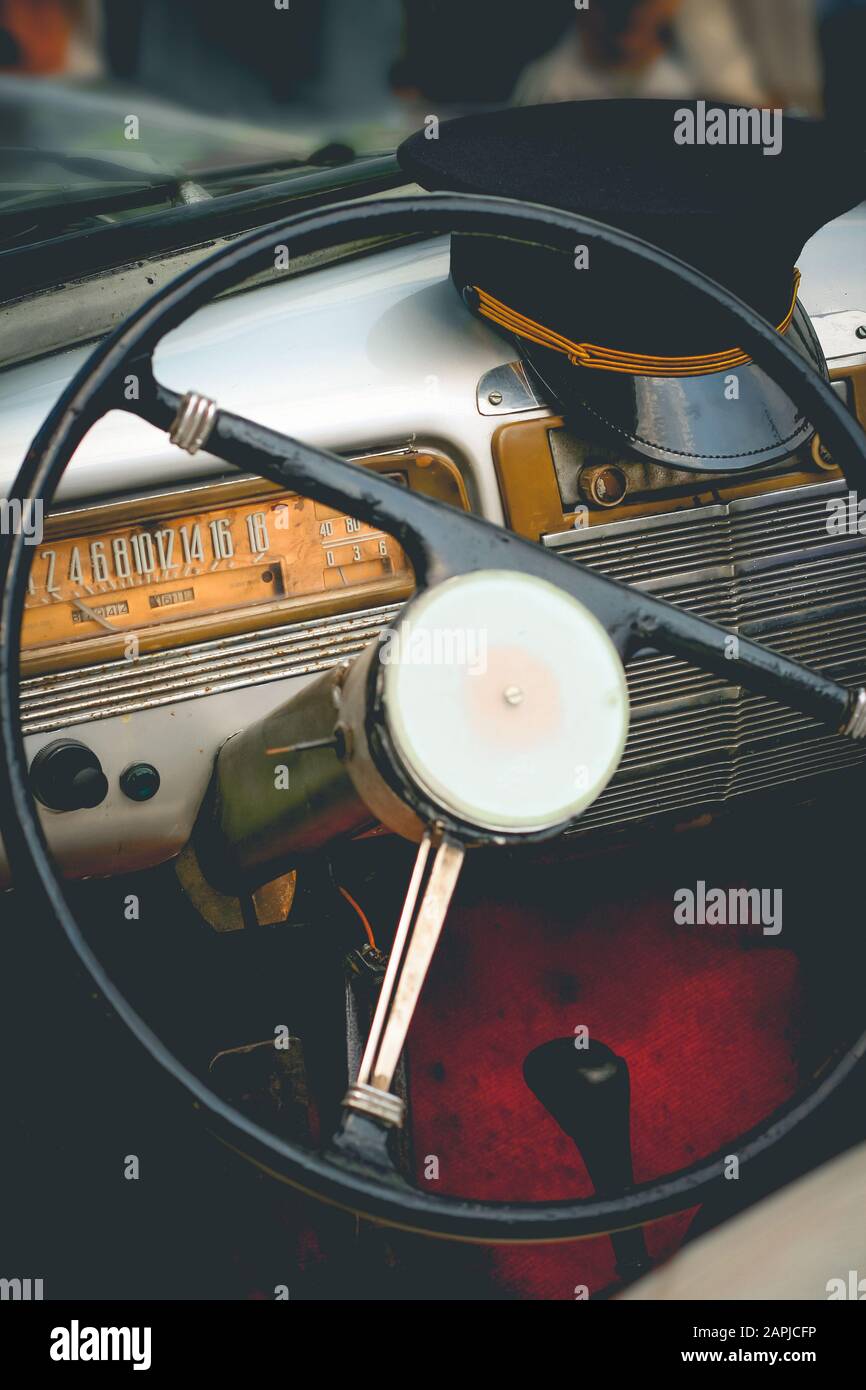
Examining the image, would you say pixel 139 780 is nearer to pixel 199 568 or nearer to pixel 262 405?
pixel 199 568

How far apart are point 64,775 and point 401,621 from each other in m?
0.61

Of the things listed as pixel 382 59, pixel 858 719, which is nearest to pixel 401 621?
pixel 858 719

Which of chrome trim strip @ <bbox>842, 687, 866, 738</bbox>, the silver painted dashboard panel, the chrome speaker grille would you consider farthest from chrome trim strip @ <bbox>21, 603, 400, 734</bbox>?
chrome trim strip @ <bbox>842, 687, 866, 738</bbox>

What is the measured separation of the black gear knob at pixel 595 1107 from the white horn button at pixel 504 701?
63 centimetres

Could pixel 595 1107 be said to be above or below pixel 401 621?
below

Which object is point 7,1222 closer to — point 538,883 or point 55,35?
point 538,883

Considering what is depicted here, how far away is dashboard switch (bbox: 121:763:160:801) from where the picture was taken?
4.28ft

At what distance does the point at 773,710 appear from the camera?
149 cm

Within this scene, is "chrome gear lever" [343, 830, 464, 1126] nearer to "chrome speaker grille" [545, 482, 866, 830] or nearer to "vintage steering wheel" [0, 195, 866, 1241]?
"vintage steering wheel" [0, 195, 866, 1241]

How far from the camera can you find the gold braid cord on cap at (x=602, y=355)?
1.26 m

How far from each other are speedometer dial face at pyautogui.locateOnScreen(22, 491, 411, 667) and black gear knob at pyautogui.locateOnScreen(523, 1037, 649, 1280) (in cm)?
58

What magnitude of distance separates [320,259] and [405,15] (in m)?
0.36

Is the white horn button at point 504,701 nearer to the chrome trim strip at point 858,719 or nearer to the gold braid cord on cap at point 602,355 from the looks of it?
the chrome trim strip at point 858,719

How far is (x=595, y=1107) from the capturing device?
1.28m
